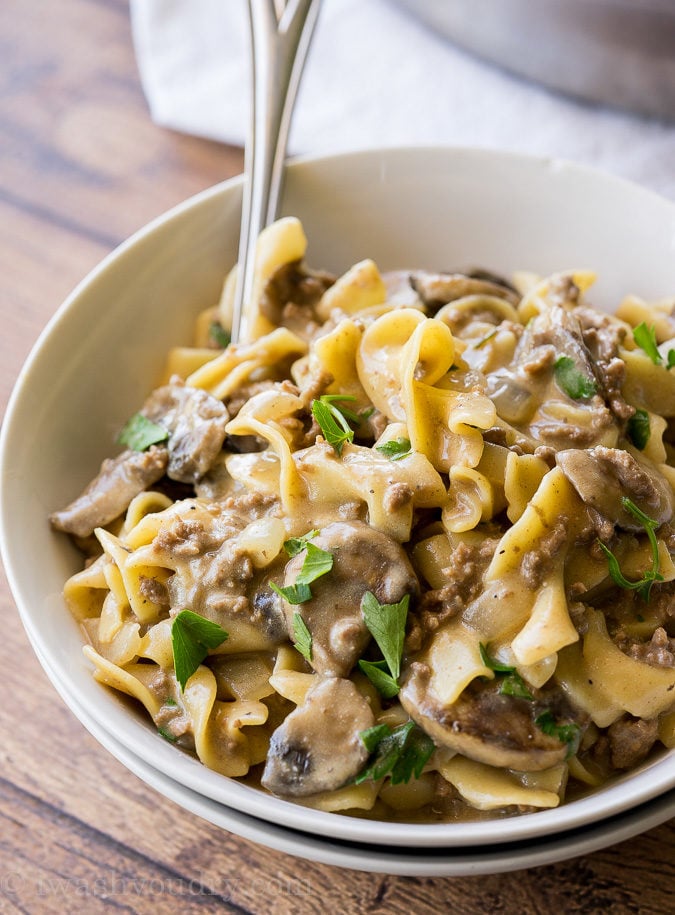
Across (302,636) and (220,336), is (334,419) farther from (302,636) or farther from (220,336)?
(220,336)

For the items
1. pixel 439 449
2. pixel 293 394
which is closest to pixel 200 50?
pixel 293 394

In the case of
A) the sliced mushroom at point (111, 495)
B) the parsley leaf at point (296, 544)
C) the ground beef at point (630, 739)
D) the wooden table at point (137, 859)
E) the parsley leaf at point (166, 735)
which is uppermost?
the parsley leaf at point (296, 544)

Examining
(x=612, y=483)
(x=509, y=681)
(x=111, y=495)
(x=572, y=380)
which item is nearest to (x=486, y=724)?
(x=509, y=681)

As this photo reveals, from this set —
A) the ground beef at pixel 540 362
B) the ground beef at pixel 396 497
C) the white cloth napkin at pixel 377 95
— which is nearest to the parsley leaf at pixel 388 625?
the ground beef at pixel 396 497

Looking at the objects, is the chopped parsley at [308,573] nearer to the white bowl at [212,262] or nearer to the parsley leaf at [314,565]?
the parsley leaf at [314,565]

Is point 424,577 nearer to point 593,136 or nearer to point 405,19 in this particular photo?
point 593,136

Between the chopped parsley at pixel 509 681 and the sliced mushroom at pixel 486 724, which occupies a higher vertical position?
the chopped parsley at pixel 509 681

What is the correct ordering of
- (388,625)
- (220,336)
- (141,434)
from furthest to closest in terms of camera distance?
(220,336)
(141,434)
(388,625)
